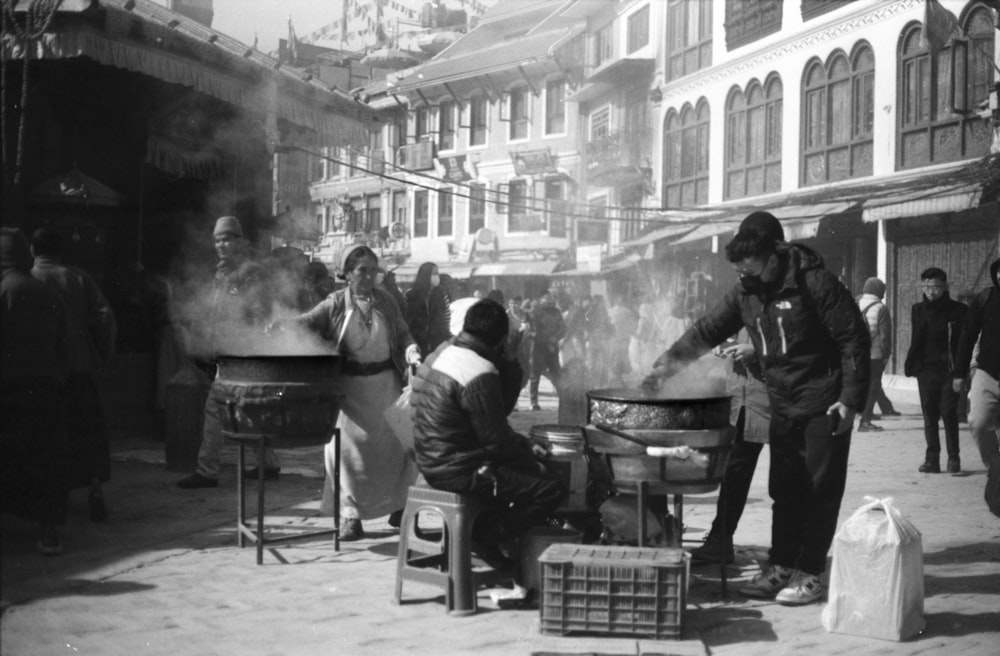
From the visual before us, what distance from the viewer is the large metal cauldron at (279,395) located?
5047mm

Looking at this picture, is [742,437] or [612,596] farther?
[742,437]

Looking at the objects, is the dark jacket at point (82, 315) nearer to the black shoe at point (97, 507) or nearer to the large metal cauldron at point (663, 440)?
the black shoe at point (97, 507)

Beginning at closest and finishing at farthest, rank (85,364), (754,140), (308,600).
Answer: (308,600)
(85,364)
(754,140)

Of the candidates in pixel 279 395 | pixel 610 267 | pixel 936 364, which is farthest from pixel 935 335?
pixel 610 267

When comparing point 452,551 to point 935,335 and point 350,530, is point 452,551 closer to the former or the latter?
point 350,530

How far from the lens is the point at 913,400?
15.1 metres

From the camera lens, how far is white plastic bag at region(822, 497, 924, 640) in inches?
160

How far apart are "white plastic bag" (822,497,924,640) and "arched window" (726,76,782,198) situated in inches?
536

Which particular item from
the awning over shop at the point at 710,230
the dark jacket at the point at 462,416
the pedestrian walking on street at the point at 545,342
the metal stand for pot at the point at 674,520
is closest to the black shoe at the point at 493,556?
the dark jacket at the point at 462,416

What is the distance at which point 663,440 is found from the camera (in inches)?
168

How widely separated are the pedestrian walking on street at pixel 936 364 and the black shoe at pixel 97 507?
625 cm

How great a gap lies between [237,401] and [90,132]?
5141 millimetres

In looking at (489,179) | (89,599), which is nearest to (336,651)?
(89,599)

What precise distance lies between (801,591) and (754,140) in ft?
45.4
